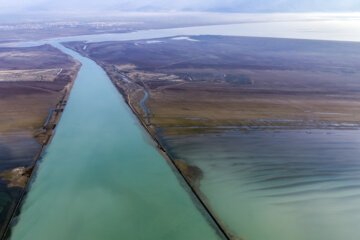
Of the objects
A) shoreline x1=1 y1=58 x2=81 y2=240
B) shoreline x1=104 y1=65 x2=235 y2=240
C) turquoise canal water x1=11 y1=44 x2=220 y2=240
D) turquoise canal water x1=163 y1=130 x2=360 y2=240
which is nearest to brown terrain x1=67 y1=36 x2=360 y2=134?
shoreline x1=104 y1=65 x2=235 y2=240

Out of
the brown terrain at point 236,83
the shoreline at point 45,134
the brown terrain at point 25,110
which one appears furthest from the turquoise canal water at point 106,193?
the brown terrain at point 236,83

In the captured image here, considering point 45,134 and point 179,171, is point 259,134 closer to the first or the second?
Result: point 179,171

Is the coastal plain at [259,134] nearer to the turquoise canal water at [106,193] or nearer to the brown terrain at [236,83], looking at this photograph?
the brown terrain at [236,83]

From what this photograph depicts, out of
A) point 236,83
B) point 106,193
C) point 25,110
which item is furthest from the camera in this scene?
point 236,83

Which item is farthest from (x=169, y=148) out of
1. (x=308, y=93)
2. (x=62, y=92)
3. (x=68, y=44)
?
(x=68, y=44)

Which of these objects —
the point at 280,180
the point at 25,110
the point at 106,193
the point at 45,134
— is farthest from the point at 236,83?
the point at 25,110

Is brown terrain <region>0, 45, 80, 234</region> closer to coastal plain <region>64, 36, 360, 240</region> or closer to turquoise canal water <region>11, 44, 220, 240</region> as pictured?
turquoise canal water <region>11, 44, 220, 240</region>

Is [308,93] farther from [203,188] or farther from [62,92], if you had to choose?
[62,92]

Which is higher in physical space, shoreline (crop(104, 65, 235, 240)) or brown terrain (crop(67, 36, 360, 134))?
brown terrain (crop(67, 36, 360, 134))
